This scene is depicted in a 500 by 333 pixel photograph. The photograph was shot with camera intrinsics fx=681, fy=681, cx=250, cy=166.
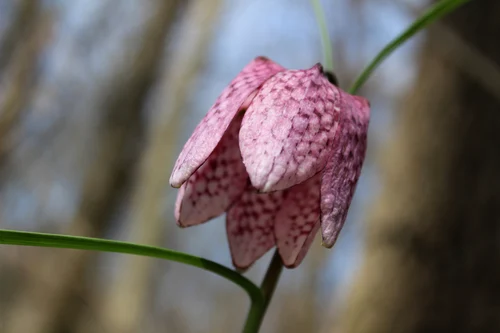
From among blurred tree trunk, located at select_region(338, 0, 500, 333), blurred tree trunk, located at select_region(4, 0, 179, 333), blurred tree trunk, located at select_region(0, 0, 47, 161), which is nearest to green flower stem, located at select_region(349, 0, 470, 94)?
blurred tree trunk, located at select_region(338, 0, 500, 333)

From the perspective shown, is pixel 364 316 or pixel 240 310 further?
pixel 240 310

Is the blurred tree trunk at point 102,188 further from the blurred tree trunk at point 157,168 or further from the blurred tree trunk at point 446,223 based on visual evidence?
the blurred tree trunk at point 446,223

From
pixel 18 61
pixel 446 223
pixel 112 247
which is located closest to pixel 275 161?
pixel 112 247

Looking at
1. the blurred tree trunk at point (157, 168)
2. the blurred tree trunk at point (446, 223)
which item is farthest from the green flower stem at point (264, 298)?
the blurred tree trunk at point (157, 168)

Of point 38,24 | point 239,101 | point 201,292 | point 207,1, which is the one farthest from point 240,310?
point 239,101

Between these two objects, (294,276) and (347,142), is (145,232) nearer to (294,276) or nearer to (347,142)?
(294,276)

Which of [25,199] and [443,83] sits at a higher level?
[443,83]
